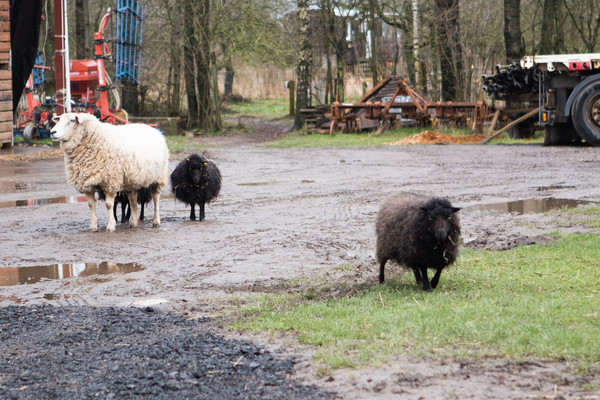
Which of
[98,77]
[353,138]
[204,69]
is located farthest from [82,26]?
[353,138]

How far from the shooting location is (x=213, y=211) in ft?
44.2

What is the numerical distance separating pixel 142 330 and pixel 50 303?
1657mm

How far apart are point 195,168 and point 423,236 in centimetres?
591

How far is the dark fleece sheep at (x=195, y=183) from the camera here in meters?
12.4

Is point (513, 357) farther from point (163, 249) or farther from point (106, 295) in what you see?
point (163, 249)

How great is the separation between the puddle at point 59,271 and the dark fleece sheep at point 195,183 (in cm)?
318

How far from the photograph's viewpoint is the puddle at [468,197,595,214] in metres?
12.0

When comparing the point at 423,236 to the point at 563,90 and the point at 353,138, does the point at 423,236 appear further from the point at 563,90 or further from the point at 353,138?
the point at 353,138

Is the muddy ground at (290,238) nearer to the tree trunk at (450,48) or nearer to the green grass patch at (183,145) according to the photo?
the green grass patch at (183,145)

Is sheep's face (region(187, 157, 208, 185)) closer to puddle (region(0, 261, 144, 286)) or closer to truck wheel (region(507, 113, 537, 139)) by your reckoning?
puddle (region(0, 261, 144, 286))

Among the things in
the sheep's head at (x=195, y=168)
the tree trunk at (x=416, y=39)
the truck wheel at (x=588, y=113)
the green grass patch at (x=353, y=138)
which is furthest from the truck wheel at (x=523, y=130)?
the sheep's head at (x=195, y=168)

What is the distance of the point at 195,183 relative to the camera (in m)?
12.3

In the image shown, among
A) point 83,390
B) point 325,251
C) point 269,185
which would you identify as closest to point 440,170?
point 269,185

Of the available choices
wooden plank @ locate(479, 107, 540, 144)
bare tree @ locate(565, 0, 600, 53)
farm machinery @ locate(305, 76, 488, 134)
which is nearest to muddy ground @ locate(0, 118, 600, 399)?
wooden plank @ locate(479, 107, 540, 144)
